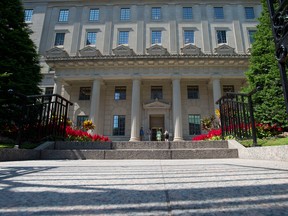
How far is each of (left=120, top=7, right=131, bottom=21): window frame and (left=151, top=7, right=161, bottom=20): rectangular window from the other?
3795mm

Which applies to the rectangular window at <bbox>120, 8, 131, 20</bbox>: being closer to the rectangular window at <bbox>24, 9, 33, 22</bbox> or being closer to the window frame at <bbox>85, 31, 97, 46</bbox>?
the window frame at <bbox>85, 31, 97, 46</bbox>

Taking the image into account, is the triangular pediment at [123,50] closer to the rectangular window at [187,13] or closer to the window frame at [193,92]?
the window frame at [193,92]

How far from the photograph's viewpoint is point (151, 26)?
28.2 meters

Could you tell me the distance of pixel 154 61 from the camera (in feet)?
72.3

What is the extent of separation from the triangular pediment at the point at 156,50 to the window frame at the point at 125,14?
7.44 meters

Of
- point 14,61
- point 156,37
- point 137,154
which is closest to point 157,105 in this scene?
point 156,37

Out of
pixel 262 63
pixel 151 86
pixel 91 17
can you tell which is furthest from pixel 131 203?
pixel 91 17

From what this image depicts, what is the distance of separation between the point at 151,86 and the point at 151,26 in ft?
32.2

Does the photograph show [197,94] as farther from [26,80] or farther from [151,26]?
[26,80]

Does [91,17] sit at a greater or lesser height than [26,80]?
greater

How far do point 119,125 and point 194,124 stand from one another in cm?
1036

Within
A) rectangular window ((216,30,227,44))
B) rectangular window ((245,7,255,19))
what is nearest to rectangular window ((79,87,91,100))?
rectangular window ((216,30,227,44))

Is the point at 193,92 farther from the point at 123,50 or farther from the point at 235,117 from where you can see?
the point at 235,117

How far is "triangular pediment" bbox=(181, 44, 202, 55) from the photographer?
25500 millimetres
